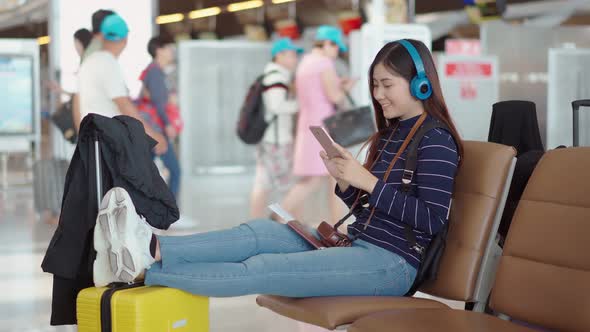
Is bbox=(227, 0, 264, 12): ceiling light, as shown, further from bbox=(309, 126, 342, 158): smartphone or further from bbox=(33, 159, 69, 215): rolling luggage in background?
bbox=(309, 126, 342, 158): smartphone

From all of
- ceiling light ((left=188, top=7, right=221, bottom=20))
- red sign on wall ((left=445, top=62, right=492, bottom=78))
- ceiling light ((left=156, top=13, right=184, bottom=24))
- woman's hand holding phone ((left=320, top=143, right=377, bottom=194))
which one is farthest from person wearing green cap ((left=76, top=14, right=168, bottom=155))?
ceiling light ((left=156, top=13, right=184, bottom=24))

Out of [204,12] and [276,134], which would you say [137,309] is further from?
[204,12]

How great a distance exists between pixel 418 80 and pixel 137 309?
1068 mm

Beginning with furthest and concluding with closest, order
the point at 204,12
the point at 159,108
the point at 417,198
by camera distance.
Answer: the point at 204,12 → the point at 159,108 → the point at 417,198

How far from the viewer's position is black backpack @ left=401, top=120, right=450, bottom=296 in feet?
8.45

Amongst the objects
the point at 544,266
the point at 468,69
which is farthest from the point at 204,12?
the point at 544,266

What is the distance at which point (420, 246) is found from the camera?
2.60m

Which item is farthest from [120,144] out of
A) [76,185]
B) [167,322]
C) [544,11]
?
[544,11]

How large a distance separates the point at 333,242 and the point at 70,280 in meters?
0.88

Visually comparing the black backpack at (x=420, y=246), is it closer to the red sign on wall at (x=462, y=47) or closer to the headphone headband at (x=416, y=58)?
the headphone headband at (x=416, y=58)

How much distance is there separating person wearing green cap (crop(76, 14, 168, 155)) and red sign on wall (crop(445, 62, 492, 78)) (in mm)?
4100

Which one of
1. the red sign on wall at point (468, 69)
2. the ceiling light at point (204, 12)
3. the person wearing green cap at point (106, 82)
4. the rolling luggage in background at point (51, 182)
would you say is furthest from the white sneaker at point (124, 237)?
the ceiling light at point (204, 12)

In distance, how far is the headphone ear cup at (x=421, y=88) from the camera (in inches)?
103

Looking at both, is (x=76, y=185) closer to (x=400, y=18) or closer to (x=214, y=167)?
(x=400, y=18)
